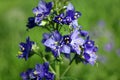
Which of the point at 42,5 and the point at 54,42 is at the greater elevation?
the point at 42,5

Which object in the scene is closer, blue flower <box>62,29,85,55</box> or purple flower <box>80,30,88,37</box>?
blue flower <box>62,29,85,55</box>

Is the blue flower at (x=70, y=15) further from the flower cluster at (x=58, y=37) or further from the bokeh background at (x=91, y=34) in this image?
the bokeh background at (x=91, y=34)

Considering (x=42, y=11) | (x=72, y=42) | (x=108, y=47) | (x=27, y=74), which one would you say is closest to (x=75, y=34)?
(x=72, y=42)

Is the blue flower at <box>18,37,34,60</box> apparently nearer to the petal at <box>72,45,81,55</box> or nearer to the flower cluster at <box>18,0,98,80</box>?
the flower cluster at <box>18,0,98,80</box>

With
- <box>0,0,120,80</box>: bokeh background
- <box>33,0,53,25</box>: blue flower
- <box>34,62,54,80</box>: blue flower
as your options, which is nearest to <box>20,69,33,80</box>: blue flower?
<box>34,62,54,80</box>: blue flower

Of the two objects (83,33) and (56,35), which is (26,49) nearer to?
(56,35)
